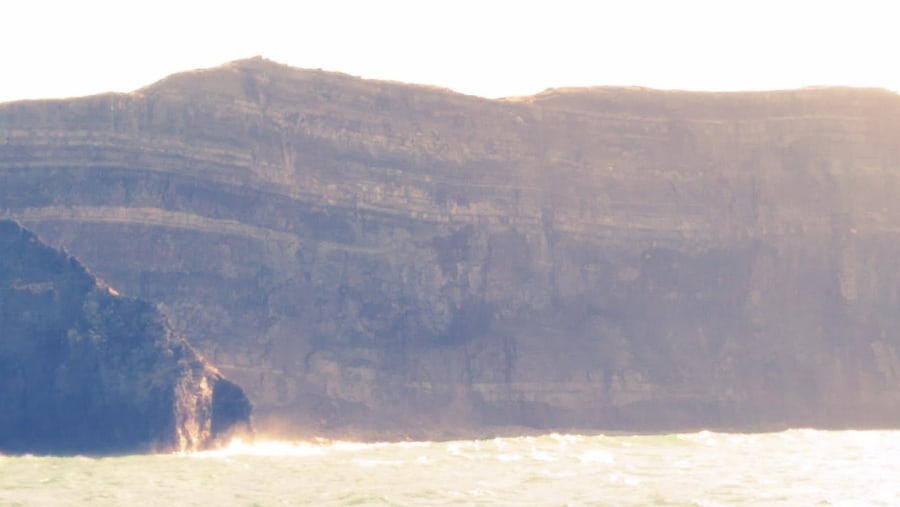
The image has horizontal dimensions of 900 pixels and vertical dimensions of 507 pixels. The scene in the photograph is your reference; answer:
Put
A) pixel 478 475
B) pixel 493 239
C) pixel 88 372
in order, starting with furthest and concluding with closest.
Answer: pixel 493 239
pixel 88 372
pixel 478 475

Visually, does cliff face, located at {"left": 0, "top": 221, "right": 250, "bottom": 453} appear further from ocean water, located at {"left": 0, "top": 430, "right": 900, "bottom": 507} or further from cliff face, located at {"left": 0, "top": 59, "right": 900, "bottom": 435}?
cliff face, located at {"left": 0, "top": 59, "right": 900, "bottom": 435}

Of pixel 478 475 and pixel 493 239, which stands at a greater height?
pixel 493 239

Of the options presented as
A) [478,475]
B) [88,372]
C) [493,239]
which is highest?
[493,239]

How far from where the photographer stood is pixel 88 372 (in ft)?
236

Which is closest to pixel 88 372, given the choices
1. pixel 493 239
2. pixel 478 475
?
pixel 478 475

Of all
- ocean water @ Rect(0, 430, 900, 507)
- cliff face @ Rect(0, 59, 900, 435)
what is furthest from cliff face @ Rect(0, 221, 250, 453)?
cliff face @ Rect(0, 59, 900, 435)

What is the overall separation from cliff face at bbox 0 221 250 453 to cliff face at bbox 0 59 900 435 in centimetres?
731

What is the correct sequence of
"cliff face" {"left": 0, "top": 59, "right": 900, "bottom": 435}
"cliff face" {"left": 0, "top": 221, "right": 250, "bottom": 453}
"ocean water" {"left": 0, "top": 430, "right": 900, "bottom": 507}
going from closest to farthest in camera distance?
"ocean water" {"left": 0, "top": 430, "right": 900, "bottom": 507} < "cliff face" {"left": 0, "top": 221, "right": 250, "bottom": 453} < "cliff face" {"left": 0, "top": 59, "right": 900, "bottom": 435}

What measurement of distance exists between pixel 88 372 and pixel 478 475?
65.5 feet

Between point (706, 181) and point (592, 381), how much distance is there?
1603 cm

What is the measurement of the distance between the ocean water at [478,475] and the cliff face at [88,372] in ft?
6.89

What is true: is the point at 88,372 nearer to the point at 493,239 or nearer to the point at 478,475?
the point at 478,475

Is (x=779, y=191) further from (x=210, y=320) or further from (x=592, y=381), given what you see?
(x=210, y=320)

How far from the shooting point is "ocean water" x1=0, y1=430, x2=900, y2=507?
2020 inches
